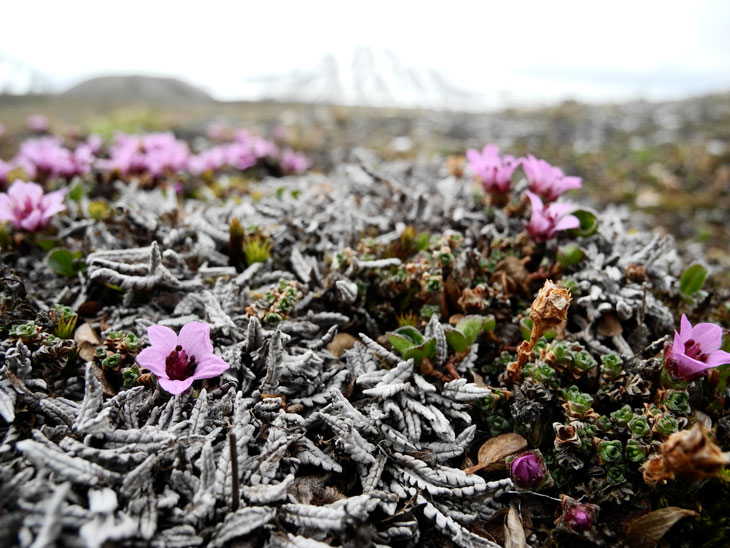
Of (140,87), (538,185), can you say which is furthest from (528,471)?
(140,87)

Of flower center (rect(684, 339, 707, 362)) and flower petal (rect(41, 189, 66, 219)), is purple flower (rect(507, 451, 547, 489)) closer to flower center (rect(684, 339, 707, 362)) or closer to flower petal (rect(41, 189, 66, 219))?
flower center (rect(684, 339, 707, 362))

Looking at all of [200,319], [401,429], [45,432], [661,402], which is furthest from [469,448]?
[45,432]

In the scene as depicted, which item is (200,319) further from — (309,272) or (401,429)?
(401,429)

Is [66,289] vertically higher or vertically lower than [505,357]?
higher

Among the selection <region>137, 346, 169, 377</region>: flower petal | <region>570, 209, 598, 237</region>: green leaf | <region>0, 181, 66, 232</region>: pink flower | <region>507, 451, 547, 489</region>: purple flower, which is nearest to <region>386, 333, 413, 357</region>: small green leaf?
<region>507, 451, 547, 489</region>: purple flower

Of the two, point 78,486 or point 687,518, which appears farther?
point 687,518

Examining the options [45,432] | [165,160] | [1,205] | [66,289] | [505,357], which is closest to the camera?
[45,432]

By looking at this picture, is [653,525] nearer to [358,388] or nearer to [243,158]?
[358,388]

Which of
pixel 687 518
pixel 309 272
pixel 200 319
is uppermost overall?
pixel 309 272

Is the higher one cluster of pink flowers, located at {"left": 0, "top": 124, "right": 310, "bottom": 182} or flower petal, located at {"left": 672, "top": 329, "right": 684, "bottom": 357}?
cluster of pink flowers, located at {"left": 0, "top": 124, "right": 310, "bottom": 182}
